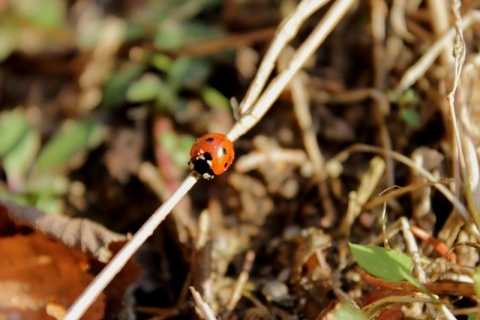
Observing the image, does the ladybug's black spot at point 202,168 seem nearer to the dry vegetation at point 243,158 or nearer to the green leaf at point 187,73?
the dry vegetation at point 243,158

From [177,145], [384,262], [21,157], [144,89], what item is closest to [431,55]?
[384,262]

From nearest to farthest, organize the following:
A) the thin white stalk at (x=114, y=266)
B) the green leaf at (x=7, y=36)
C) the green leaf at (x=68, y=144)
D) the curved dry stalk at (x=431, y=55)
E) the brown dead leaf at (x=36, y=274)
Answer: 1. the thin white stalk at (x=114, y=266)
2. the brown dead leaf at (x=36, y=274)
3. the curved dry stalk at (x=431, y=55)
4. the green leaf at (x=68, y=144)
5. the green leaf at (x=7, y=36)

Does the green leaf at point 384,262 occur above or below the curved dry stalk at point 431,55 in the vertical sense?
below

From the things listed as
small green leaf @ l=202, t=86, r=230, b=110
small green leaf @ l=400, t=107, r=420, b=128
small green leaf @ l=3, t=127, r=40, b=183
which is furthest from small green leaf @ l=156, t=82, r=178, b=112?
small green leaf @ l=400, t=107, r=420, b=128

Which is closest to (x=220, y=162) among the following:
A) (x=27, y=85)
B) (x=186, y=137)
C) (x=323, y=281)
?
(x=323, y=281)

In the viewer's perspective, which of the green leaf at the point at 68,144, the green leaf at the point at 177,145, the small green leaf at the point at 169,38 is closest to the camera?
the green leaf at the point at 177,145

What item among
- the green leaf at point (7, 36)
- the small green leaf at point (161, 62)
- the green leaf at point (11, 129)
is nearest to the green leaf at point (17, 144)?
the green leaf at point (11, 129)
